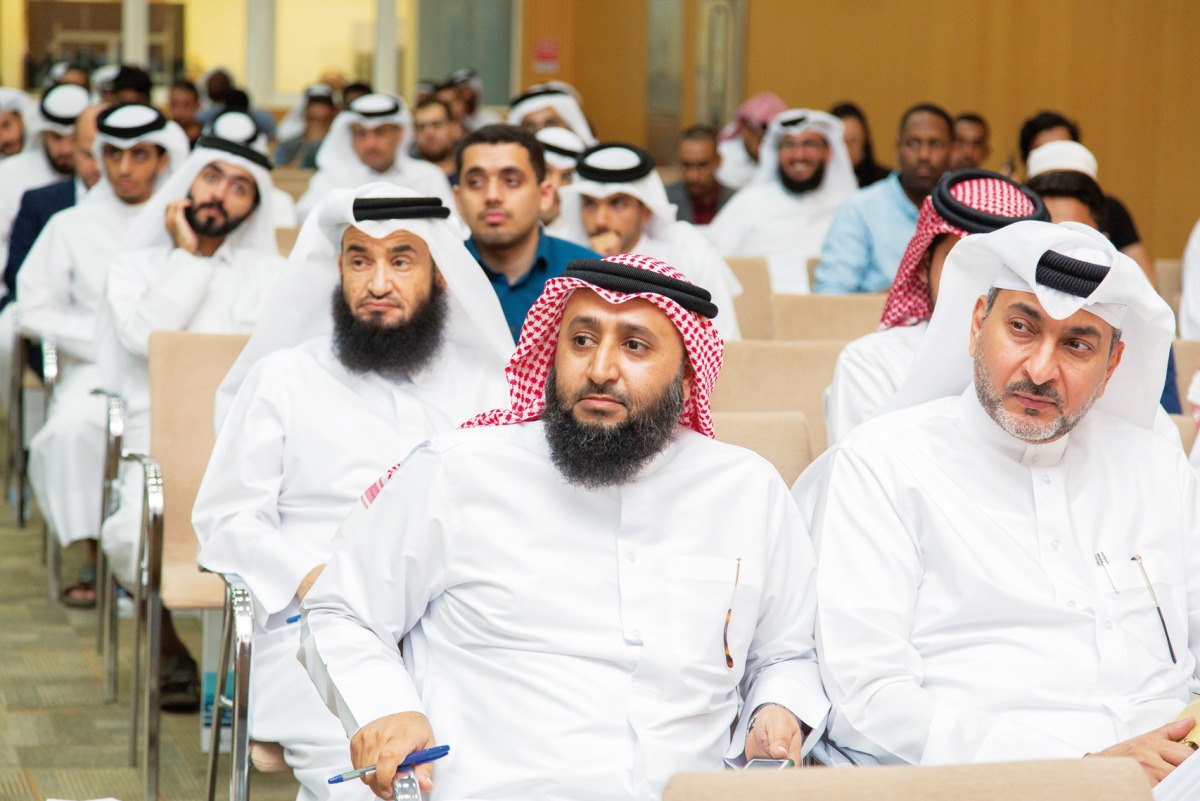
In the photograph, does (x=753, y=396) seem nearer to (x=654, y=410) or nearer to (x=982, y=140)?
(x=654, y=410)

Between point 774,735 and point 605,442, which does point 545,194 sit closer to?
point 605,442

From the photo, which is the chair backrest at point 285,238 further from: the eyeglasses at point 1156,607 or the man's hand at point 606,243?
the eyeglasses at point 1156,607

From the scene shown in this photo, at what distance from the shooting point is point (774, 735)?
2.28 metres

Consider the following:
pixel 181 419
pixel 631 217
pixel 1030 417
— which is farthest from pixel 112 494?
pixel 1030 417

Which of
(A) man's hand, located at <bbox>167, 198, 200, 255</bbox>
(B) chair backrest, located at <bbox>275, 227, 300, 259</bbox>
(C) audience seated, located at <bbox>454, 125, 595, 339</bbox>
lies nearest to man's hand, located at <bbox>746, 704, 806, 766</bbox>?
(C) audience seated, located at <bbox>454, 125, 595, 339</bbox>

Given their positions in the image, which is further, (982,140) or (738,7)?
(738,7)

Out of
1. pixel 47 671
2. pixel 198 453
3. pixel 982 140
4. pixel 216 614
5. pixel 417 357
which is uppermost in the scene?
pixel 982 140

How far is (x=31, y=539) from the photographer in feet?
19.7

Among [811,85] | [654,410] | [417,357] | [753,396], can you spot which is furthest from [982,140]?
[654,410]

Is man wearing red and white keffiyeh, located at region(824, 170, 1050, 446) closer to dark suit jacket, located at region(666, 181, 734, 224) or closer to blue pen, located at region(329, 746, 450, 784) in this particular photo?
blue pen, located at region(329, 746, 450, 784)

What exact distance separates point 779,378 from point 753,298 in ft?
6.94

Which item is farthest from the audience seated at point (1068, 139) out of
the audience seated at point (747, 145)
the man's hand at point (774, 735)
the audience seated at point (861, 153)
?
the man's hand at point (774, 735)

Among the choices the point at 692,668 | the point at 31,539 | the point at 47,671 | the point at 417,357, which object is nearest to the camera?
the point at 692,668

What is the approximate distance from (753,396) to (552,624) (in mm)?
1706
